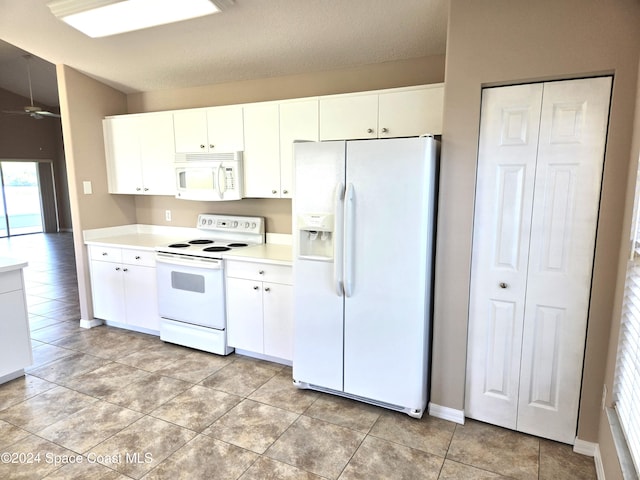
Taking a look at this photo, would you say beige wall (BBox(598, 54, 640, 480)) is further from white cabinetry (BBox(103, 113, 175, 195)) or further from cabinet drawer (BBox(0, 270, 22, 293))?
cabinet drawer (BBox(0, 270, 22, 293))

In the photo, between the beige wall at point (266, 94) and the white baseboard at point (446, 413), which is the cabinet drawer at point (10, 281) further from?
A: the white baseboard at point (446, 413)

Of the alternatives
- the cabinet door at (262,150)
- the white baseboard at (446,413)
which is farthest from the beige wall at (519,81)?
the cabinet door at (262,150)

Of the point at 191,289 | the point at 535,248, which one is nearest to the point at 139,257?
the point at 191,289

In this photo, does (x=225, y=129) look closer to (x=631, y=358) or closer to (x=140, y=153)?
(x=140, y=153)

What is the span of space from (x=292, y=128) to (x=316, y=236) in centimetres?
109

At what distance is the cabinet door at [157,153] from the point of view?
3.86m

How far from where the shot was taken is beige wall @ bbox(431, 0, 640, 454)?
6.32 feet

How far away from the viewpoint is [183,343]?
3.57m

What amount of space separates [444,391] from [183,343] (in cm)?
226

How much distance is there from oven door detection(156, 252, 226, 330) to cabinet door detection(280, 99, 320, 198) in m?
0.90

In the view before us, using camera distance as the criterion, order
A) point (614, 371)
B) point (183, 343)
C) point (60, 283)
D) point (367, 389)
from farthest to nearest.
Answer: point (60, 283)
point (183, 343)
point (367, 389)
point (614, 371)

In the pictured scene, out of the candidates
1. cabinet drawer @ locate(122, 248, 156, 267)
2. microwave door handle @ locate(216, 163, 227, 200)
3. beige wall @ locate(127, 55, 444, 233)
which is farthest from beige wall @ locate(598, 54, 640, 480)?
cabinet drawer @ locate(122, 248, 156, 267)

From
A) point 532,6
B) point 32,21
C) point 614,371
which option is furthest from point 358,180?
point 32,21

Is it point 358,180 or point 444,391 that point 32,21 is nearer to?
point 358,180
